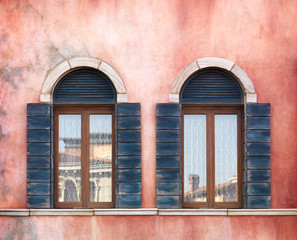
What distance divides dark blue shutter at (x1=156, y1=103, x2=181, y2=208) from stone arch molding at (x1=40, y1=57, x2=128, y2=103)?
0.73 metres

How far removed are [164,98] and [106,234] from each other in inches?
101

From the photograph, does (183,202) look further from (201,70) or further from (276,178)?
(201,70)

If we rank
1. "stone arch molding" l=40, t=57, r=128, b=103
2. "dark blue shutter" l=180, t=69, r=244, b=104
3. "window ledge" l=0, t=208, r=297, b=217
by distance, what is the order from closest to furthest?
1. "window ledge" l=0, t=208, r=297, b=217
2. "stone arch molding" l=40, t=57, r=128, b=103
3. "dark blue shutter" l=180, t=69, r=244, b=104

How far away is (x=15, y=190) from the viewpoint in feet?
24.0

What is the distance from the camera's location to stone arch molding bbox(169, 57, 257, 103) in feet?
24.0

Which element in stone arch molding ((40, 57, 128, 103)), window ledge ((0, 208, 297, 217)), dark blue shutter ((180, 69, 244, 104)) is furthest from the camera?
dark blue shutter ((180, 69, 244, 104))

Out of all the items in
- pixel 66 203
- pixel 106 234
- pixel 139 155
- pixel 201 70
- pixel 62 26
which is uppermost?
pixel 62 26

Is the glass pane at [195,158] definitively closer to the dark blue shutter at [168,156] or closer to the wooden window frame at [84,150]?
the dark blue shutter at [168,156]

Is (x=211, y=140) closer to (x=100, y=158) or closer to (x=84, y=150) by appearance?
(x=100, y=158)

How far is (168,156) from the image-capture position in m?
7.26

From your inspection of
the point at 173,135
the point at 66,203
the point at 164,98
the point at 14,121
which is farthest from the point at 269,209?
the point at 14,121

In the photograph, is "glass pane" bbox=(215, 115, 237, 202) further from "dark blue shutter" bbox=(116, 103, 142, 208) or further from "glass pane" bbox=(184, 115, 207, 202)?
"dark blue shutter" bbox=(116, 103, 142, 208)

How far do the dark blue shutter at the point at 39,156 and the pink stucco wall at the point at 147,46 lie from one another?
181 mm

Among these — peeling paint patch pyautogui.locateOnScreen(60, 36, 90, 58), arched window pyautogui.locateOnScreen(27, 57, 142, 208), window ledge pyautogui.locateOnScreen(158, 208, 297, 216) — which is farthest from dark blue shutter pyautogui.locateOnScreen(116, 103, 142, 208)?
peeling paint patch pyautogui.locateOnScreen(60, 36, 90, 58)
